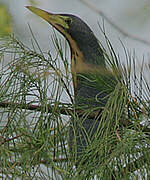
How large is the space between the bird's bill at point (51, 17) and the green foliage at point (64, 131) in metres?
0.07

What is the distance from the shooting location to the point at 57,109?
60cm

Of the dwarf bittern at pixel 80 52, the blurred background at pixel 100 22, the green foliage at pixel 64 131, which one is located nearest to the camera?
the green foliage at pixel 64 131

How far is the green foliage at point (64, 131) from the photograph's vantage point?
0.55m

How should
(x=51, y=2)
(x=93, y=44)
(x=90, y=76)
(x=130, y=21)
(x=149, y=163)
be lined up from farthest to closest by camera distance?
(x=51, y=2)
(x=130, y=21)
(x=93, y=44)
(x=90, y=76)
(x=149, y=163)

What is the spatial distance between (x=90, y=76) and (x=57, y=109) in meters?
0.08

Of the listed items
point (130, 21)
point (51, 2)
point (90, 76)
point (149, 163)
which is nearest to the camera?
point (149, 163)

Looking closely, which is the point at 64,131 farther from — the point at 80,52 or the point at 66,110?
the point at 80,52

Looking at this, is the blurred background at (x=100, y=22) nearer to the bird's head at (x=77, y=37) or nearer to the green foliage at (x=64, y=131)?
the bird's head at (x=77, y=37)

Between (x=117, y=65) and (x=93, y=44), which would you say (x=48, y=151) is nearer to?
(x=117, y=65)

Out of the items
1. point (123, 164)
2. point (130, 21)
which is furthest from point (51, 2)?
point (123, 164)

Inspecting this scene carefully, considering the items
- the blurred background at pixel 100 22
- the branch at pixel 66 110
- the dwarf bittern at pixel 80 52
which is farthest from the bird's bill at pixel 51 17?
the blurred background at pixel 100 22

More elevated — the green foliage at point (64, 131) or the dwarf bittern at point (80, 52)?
A: the dwarf bittern at point (80, 52)

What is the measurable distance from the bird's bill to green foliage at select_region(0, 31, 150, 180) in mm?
70

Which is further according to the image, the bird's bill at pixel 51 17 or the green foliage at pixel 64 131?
the bird's bill at pixel 51 17
